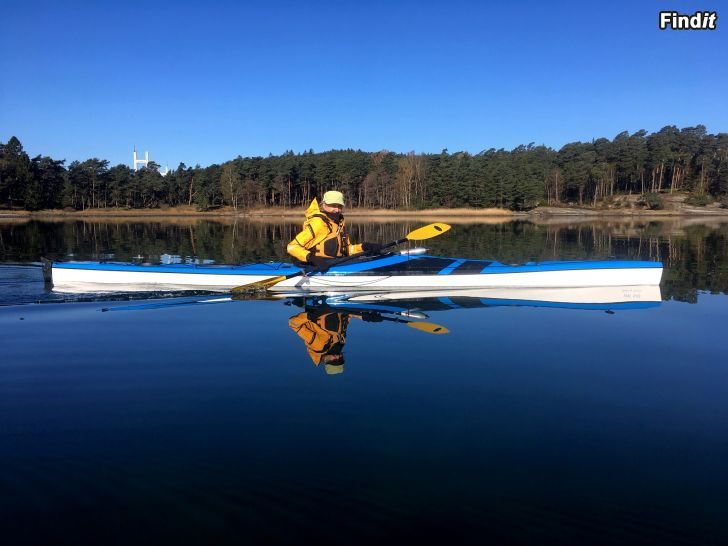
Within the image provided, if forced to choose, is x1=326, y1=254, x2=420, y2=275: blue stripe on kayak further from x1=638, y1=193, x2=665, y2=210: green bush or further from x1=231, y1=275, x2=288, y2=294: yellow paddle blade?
x1=638, y1=193, x2=665, y2=210: green bush

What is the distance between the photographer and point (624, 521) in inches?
114

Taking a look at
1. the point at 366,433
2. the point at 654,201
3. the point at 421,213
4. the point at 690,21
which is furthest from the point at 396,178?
the point at 366,433

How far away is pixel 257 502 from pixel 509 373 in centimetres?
316

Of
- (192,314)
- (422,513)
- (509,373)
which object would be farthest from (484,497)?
(192,314)

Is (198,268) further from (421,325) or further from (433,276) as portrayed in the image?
(421,325)

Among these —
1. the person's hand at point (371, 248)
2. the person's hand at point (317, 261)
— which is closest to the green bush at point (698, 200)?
the person's hand at point (371, 248)

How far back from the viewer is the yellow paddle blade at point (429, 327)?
7.04 metres

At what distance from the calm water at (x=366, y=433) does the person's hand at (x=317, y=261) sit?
2713 mm

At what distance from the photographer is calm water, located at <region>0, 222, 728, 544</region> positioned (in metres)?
2.90

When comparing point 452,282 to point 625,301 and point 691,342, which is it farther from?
point 691,342

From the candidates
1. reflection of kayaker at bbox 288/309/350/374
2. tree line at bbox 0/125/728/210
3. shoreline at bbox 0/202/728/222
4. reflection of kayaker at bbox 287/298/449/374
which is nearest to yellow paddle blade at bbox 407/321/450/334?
reflection of kayaker at bbox 287/298/449/374

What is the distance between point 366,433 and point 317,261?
21.5 ft

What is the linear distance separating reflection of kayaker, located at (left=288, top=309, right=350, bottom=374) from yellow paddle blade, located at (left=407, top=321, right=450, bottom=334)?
1.02 m

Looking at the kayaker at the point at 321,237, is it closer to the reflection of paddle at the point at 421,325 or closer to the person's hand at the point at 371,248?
the person's hand at the point at 371,248
